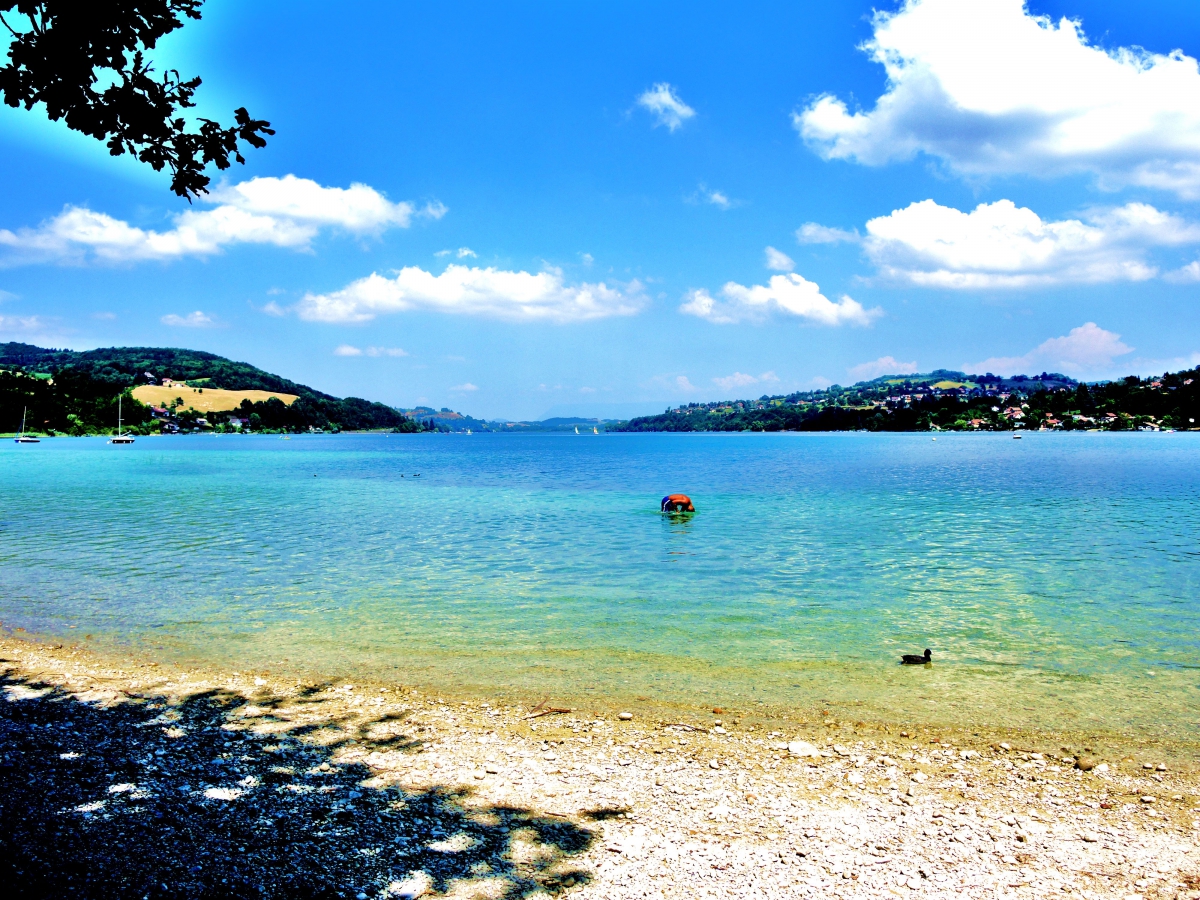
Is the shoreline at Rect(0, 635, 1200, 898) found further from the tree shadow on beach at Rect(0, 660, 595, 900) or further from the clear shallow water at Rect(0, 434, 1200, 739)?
the clear shallow water at Rect(0, 434, 1200, 739)

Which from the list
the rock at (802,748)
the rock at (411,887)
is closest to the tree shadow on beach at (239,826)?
the rock at (411,887)

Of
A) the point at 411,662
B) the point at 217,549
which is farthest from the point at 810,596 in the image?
the point at 217,549

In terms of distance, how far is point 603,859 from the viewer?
7.05 meters

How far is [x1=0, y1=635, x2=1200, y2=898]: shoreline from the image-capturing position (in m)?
6.68

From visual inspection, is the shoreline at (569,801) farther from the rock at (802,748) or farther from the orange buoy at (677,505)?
the orange buoy at (677,505)

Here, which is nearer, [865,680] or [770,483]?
[865,680]

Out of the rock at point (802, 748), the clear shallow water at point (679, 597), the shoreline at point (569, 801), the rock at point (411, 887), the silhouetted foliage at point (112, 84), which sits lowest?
the clear shallow water at point (679, 597)

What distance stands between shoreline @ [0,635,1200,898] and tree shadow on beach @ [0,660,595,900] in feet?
0.10

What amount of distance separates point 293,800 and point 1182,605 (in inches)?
919

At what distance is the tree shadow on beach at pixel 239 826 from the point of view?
6.34 meters

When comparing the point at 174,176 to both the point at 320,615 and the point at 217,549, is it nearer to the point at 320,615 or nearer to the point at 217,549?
the point at 320,615

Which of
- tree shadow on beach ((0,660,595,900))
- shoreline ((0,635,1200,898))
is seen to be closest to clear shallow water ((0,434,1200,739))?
shoreline ((0,635,1200,898))

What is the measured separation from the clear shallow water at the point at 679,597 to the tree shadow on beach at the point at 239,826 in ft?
14.8

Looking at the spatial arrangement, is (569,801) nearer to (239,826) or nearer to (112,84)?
(239,826)
